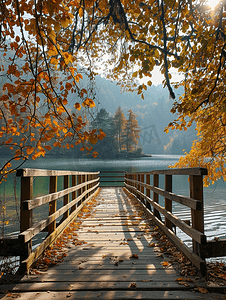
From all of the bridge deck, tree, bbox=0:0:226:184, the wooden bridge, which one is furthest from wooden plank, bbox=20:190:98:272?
tree, bbox=0:0:226:184

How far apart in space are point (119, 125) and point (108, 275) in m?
61.9

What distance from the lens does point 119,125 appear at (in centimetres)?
6391

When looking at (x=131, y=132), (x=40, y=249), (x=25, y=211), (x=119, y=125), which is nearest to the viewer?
(x=25, y=211)

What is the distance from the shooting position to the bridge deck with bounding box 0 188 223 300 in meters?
2.19

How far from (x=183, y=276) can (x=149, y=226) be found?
260cm

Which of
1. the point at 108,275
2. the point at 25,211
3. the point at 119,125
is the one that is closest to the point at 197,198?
the point at 108,275

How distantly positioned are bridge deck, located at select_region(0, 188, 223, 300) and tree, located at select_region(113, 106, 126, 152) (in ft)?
191

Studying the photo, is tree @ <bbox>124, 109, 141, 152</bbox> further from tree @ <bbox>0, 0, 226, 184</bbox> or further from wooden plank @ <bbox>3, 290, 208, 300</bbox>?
wooden plank @ <bbox>3, 290, 208, 300</bbox>

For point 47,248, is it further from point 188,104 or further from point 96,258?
point 188,104

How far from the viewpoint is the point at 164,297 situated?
212 centimetres

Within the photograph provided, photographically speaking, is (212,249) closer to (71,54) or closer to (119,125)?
(71,54)

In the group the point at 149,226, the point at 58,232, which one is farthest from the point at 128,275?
the point at 149,226

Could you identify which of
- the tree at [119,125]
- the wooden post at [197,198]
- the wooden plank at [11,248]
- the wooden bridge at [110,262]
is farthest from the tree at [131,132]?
the wooden plank at [11,248]

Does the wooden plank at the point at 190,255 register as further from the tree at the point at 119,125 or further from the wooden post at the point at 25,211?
the tree at the point at 119,125
